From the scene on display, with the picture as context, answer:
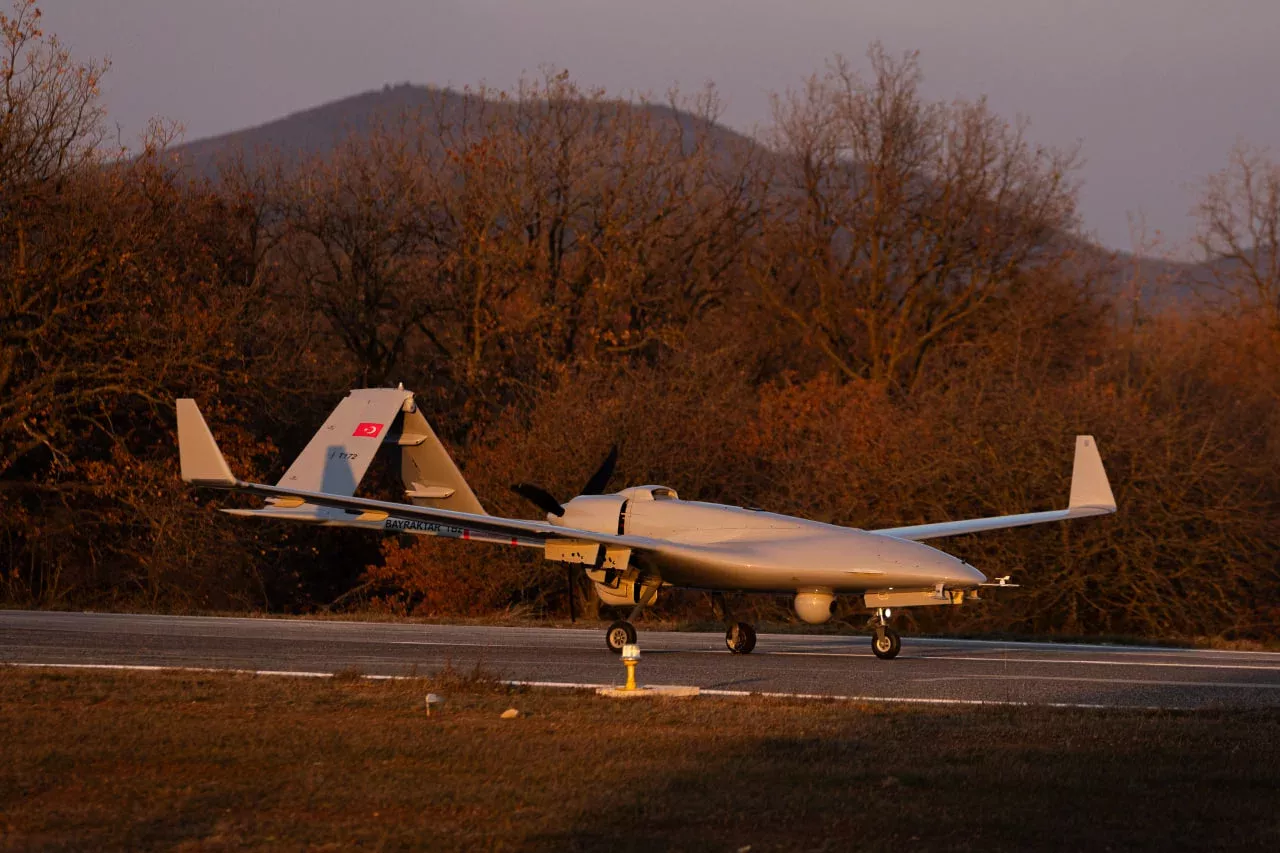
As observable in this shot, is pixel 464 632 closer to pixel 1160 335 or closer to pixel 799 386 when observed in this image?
pixel 799 386

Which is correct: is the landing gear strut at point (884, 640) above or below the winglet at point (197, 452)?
below

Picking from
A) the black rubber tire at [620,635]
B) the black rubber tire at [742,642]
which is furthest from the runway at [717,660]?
the black rubber tire at [620,635]

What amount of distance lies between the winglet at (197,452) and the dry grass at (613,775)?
451 centimetres

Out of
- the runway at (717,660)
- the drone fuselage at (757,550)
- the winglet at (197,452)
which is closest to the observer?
the runway at (717,660)

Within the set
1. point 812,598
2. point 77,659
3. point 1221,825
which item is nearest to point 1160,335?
point 812,598

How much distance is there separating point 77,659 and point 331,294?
3209 cm

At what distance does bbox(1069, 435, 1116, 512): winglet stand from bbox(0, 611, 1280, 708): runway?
220 centimetres

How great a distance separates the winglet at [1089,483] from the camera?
2116 cm

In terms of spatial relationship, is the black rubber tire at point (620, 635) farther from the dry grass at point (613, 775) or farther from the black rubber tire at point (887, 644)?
the dry grass at point (613, 775)

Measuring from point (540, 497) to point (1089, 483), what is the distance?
8.01 metres

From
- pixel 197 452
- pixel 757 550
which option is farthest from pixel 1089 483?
pixel 197 452

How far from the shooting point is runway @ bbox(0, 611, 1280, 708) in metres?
15.3

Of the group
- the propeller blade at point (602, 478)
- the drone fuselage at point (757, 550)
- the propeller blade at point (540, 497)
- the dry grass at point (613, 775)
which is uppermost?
the propeller blade at point (602, 478)

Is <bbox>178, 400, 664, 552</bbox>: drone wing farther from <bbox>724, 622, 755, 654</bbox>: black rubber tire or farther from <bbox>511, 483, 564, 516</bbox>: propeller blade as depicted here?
<bbox>724, 622, 755, 654</bbox>: black rubber tire
